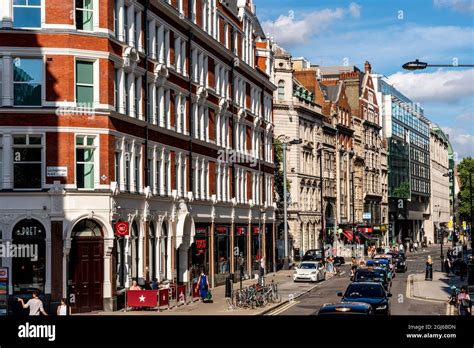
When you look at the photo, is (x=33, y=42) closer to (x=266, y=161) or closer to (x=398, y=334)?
(x=398, y=334)

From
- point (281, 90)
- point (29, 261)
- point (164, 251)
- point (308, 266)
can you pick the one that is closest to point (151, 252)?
point (164, 251)

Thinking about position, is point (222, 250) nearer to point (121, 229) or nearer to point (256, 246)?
point (256, 246)

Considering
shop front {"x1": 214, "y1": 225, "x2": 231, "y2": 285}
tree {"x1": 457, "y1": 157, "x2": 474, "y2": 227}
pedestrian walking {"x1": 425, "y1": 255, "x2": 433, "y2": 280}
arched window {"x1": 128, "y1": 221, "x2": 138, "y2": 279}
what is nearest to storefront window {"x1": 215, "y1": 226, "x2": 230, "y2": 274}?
shop front {"x1": 214, "y1": 225, "x2": 231, "y2": 285}

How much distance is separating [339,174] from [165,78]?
244 ft

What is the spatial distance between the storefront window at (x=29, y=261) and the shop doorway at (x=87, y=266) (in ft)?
4.97

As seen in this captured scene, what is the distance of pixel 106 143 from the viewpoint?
41625 millimetres

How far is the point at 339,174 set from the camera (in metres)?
123

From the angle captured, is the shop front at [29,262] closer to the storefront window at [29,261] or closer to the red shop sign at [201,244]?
the storefront window at [29,261]

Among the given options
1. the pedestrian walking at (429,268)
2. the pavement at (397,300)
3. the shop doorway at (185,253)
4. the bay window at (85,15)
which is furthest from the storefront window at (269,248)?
the bay window at (85,15)

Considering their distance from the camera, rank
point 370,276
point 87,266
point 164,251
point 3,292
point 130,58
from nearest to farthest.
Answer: point 3,292
point 87,266
point 130,58
point 370,276
point 164,251

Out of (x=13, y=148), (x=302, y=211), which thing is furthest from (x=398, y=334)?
(x=302, y=211)

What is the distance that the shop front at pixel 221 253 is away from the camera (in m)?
63.2

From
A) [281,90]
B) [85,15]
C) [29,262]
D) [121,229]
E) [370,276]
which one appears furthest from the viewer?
Answer: [281,90]

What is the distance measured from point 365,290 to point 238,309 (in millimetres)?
10490
